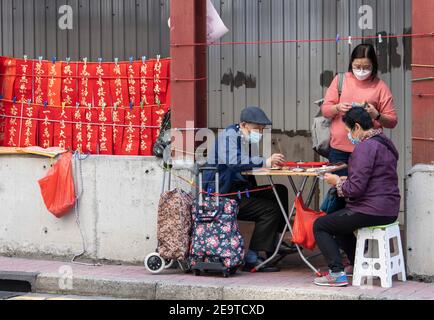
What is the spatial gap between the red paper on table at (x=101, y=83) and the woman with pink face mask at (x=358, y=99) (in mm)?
2391

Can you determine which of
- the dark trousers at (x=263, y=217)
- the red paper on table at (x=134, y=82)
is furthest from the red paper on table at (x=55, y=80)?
the dark trousers at (x=263, y=217)

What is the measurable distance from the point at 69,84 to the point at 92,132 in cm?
56

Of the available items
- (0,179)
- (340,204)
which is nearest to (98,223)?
(0,179)

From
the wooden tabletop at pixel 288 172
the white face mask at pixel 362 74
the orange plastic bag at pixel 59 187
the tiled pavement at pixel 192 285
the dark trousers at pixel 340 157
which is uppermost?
the white face mask at pixel 362 74

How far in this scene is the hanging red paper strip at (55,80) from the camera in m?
9.85

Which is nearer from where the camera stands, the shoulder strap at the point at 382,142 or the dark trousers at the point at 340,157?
the shoulder strap at the point at 382,142

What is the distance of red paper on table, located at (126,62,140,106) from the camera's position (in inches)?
376

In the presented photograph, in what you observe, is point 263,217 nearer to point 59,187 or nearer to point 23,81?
point 59,187

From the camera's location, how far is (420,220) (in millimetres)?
8281

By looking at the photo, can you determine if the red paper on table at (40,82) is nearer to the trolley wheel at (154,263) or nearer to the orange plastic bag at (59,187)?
the orange plastic bag at (59,187)

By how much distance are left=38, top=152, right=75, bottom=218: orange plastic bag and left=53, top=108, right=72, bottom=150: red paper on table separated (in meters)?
0.25

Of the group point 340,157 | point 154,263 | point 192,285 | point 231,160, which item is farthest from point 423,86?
point 154,263

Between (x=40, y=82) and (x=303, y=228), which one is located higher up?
(x=40, y=82)
